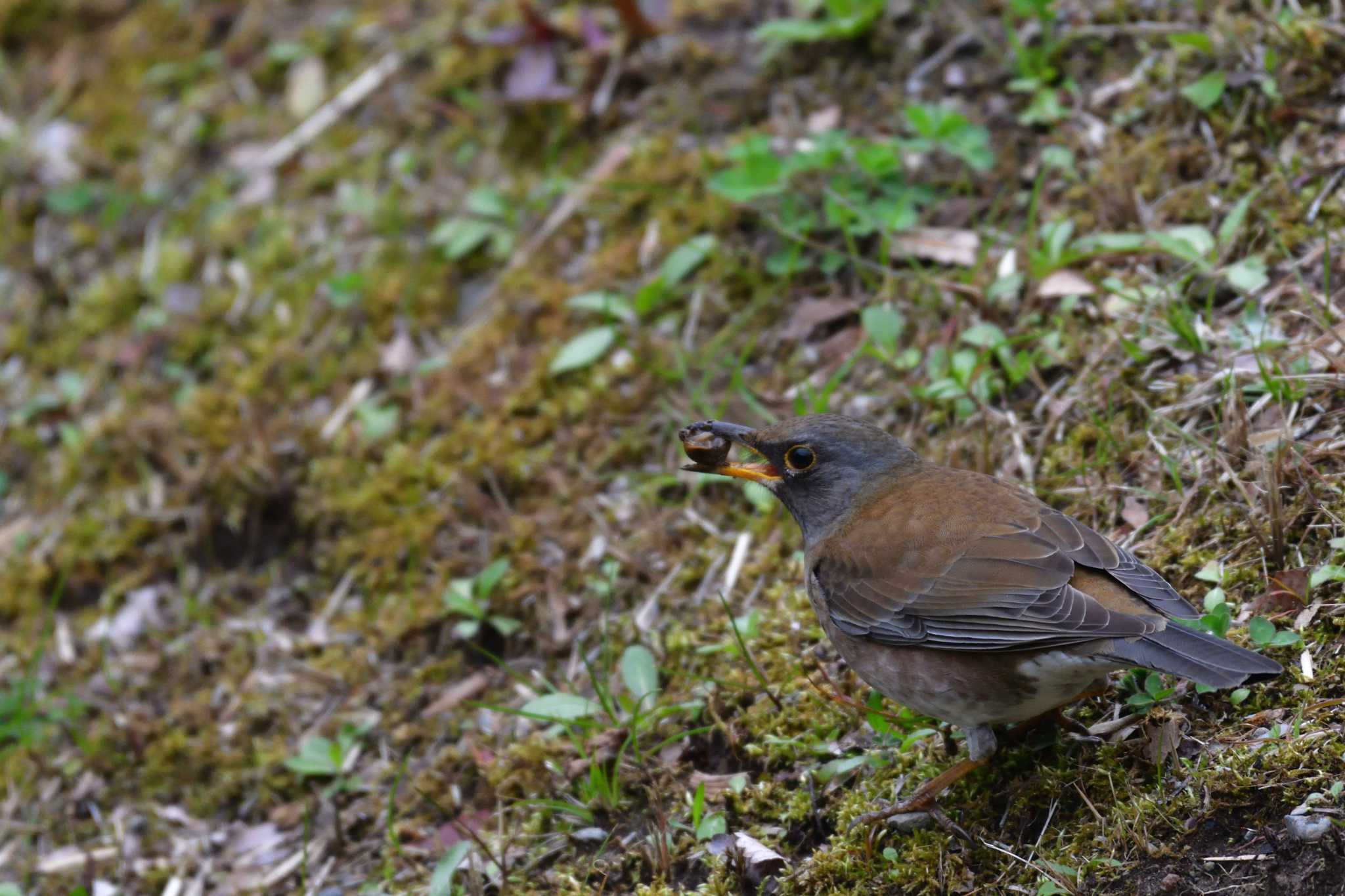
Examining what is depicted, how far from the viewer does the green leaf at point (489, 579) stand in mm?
5094

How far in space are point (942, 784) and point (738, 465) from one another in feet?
4.50

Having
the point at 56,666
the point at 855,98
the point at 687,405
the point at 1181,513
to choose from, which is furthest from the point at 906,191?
the point at 56,666

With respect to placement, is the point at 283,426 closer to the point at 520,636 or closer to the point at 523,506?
the point at 523,506

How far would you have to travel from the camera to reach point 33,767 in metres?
5.34

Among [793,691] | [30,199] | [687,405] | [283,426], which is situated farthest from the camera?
[30,199]

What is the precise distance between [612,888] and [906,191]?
10.8 ft

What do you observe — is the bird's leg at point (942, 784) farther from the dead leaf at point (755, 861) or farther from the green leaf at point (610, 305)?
the green leaf at point (610, 305)

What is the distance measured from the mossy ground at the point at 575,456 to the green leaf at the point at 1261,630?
0.17 metres

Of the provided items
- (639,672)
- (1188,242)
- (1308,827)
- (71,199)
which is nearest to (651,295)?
(639,672)

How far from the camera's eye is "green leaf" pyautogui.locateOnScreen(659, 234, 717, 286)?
19.0ft

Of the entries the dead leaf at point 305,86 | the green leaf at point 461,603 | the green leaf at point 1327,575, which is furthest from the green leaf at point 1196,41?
the dead leaf at point 305,86

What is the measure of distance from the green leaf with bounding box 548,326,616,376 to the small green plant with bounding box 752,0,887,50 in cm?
169

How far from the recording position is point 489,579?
16.7 ft

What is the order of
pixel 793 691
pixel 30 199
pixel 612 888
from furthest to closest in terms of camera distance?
pixel 30 199, pixel 793 691, pixel 612 888
